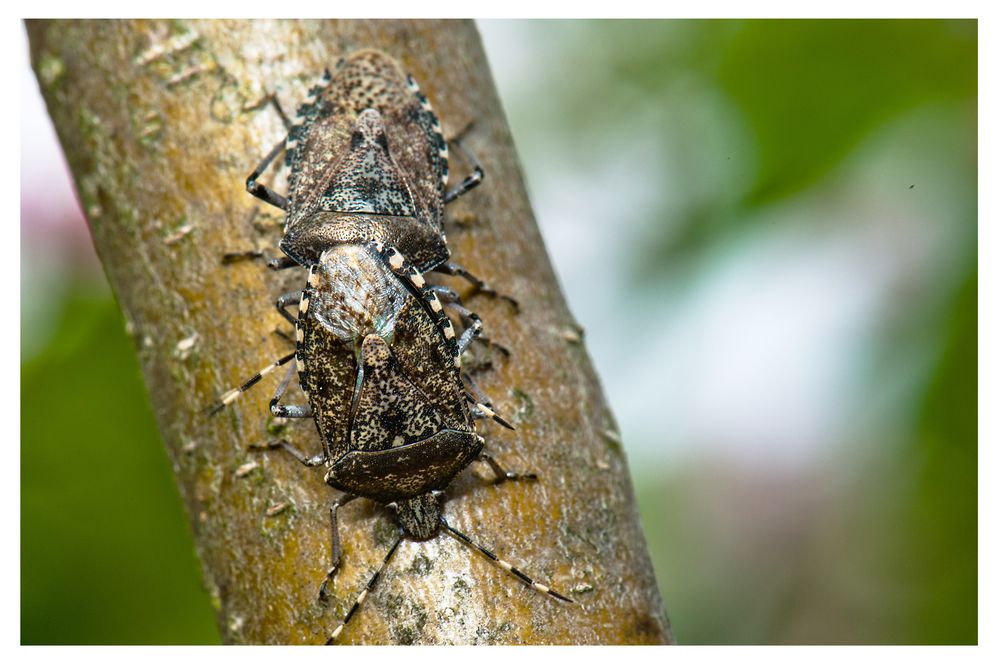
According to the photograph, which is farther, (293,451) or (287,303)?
(287,303)

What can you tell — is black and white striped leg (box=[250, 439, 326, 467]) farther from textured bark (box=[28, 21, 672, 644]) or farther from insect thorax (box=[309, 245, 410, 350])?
insect thorax (box=[309, 245, 410, 350])

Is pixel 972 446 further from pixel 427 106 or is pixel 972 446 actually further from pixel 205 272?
pixel 205 272

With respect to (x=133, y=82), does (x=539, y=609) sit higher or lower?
lower

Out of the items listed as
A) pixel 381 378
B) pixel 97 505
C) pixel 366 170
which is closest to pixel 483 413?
pixel 381 378

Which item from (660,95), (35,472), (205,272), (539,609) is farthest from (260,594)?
(660,95)

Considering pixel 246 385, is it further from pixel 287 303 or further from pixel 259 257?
pixel 259 257

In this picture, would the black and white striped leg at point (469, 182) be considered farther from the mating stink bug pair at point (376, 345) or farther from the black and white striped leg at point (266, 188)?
the black and white striped leg at point (266, 188)
